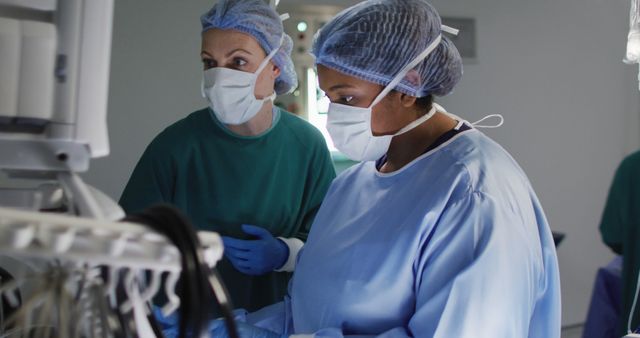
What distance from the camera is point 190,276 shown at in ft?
1.32

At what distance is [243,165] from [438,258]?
0.70 m

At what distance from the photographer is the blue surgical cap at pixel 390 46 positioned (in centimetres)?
118

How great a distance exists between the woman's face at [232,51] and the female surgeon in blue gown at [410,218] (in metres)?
0.28

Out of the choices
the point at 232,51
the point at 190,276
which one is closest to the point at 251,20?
the point at 232,51

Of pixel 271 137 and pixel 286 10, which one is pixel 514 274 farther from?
pixel 286 10

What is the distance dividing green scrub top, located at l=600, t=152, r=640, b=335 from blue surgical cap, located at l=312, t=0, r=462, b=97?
4.57ft

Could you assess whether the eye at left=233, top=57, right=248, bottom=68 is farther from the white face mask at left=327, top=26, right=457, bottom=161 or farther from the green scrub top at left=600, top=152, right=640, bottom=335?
the green scrub top at left=600, top=152, right=640, bottom=335

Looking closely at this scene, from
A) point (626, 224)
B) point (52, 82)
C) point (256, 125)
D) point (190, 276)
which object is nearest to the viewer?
point (190, 276)

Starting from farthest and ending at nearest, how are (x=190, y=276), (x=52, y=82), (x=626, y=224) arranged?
(x=626, y=224) → (x=52, y=82) → (x=190, y=276)

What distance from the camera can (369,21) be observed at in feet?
3.95

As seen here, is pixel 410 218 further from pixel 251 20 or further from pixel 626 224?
pixel 626 224

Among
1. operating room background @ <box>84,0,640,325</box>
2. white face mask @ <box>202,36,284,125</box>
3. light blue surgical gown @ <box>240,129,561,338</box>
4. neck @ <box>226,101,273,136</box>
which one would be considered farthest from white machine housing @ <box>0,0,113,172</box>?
operating room background @ <box>84,0,640,325</box>

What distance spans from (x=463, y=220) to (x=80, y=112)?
653mm

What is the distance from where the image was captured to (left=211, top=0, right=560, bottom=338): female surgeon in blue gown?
97 centimetres
